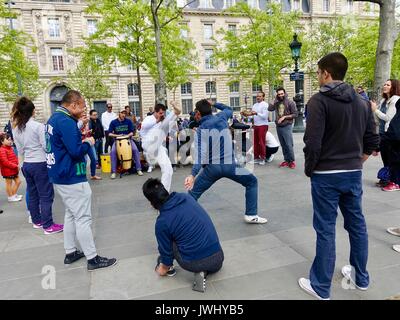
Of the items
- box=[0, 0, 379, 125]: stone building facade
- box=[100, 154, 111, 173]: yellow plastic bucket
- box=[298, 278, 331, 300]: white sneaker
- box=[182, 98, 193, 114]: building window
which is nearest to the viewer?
box=[298, 278, 331, 300]: white sneaker

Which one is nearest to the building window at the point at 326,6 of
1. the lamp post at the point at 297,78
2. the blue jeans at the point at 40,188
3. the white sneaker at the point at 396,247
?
the lamp post at the point at 297,78

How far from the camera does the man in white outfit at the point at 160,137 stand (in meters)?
6.05

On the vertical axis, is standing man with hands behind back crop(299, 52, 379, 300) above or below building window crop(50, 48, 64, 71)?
below

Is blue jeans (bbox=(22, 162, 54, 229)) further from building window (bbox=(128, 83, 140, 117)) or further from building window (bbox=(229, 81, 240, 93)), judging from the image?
building window (bbox=(229, 81, 240, 93))

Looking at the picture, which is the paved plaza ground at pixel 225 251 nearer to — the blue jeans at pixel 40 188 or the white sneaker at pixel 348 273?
the white sneaker at pixel 348 273

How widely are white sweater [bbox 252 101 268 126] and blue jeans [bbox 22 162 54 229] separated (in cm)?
589

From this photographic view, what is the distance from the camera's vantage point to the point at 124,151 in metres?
8.72

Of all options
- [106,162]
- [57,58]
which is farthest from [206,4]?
[106,162]

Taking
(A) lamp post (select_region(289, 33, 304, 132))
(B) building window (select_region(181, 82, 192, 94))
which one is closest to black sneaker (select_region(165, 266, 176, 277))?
(A) lamp post (select_region(289, 33, 304, 132))

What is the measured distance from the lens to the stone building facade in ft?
117

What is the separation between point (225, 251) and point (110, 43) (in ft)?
124

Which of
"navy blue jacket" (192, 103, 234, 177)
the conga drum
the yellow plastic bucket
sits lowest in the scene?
the yellow plastic bucket

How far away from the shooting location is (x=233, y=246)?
4.11 metres
